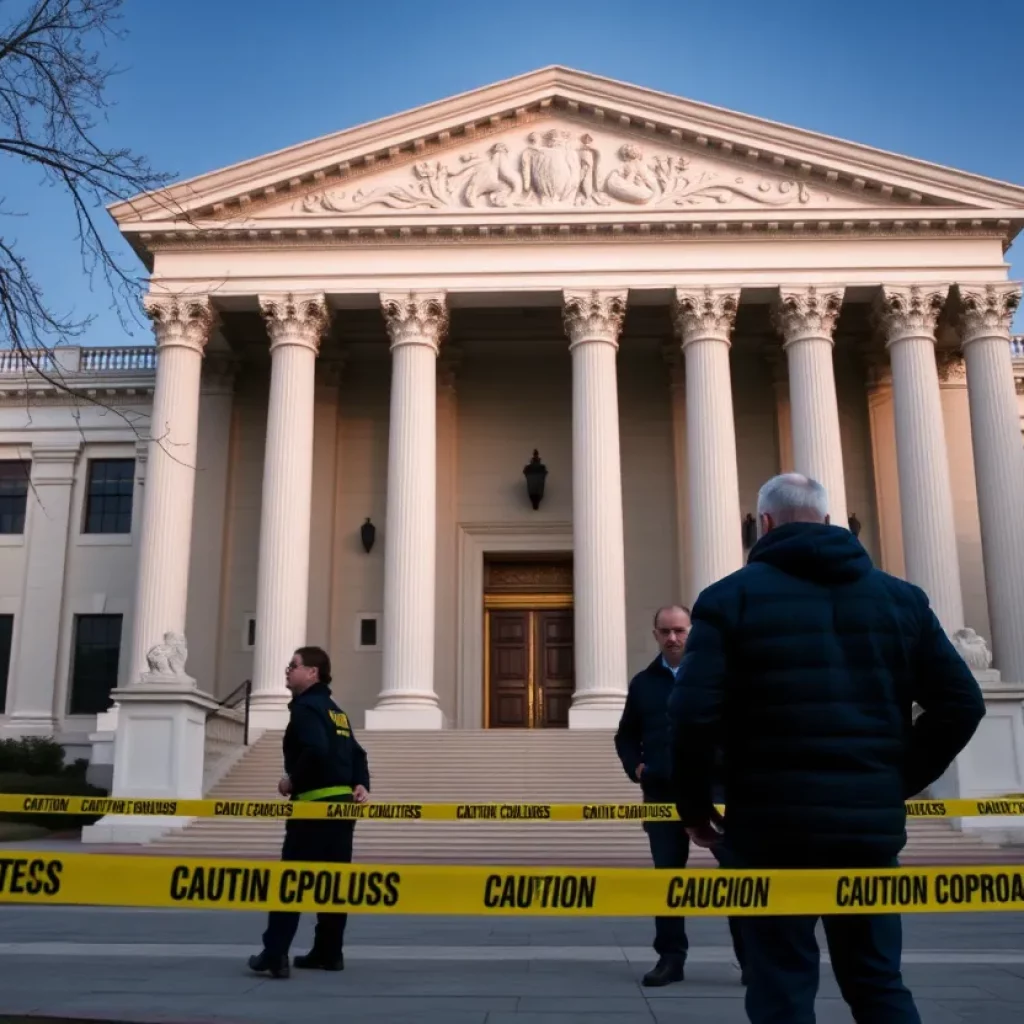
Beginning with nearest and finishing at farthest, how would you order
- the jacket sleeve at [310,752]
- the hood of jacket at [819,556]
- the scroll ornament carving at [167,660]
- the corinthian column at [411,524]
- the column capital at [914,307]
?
the hood of jacket at [819,556] < the jacket sleeve at [310,752] < the scroll ornament carving at [167,660] < the corinthian column at [411,524] < the column capital at [914,307]

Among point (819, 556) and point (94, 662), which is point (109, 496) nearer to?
point (94, 662)

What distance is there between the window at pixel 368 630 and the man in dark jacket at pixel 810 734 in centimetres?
2538

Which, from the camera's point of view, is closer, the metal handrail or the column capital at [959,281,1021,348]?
the metal handrail

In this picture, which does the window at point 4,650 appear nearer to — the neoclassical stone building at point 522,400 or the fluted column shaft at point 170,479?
the neoclassical stone building at point 522,400

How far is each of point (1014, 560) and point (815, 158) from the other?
9.97 meters

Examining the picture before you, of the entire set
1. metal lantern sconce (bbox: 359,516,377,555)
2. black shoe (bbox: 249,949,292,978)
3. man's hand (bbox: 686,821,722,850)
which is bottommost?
black shoe (bbox: 249,949,292,978)

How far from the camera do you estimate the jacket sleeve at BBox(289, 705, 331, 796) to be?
7.66m

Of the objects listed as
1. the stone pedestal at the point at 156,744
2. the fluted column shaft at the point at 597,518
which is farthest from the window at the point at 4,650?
the fluted column shaft at the point at 597,518

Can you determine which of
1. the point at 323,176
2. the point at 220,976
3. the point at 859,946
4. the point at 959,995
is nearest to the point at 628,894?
the point at 859,946

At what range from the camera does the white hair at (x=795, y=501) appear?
397cm

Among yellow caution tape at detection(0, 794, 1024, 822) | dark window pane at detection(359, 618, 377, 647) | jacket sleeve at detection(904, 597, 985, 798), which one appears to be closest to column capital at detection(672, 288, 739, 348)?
dark window pane at detection(359, 618, 377, 647)

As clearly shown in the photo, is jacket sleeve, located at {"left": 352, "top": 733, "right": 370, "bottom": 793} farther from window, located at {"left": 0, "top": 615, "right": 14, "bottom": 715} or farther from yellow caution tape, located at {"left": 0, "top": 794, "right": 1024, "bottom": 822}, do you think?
window, located at {"left": 0, "top": 615, "right": 14, "bottom": 715}

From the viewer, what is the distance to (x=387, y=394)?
30.7 metres

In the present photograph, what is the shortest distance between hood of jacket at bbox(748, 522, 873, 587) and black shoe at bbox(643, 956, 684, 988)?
4108 millimetres
